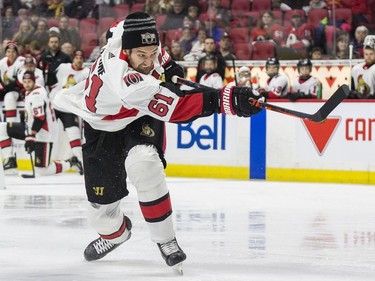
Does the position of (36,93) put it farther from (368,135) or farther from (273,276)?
Answer: (273,276)

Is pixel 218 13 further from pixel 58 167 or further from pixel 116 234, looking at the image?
pixel 116 234

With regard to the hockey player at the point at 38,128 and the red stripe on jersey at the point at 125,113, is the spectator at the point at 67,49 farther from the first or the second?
the red stripe on jersey at the point at 125,113

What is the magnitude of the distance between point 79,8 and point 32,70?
1.60 m

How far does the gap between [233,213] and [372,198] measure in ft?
5.30

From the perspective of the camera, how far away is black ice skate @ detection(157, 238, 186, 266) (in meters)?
4.82

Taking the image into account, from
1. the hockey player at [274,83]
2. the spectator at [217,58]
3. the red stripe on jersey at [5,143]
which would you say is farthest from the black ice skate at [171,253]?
the red stripe on jersey at [5,143]

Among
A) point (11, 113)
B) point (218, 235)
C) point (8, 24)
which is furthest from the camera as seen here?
point (8, 24)

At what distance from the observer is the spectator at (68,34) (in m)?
12.4

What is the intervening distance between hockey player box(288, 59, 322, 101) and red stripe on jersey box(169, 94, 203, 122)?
6.00 m

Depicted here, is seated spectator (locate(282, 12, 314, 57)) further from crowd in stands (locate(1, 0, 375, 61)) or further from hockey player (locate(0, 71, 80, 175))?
hockey player (locate(0, 71, 80, 175))

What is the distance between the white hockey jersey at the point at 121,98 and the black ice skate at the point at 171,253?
0.59m

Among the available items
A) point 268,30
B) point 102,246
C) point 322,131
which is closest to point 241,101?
point 102,246

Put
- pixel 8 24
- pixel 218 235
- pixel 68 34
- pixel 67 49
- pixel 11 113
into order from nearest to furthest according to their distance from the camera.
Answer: pixel 218 235
pixel 11 113
pixel 67 49
pixel 68 34
pixel 8 24

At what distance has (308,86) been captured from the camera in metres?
10.6
